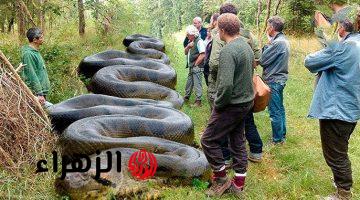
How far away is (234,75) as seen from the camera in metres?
4.45

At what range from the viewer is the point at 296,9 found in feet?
63.0

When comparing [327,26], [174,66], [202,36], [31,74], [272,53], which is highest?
[327,26]

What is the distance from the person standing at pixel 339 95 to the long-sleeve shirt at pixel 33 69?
3.71 m

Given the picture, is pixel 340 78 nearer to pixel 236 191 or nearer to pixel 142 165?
pixel 236 191

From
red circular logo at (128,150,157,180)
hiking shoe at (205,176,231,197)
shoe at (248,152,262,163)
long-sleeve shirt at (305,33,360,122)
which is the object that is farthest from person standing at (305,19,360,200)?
red circular logo at (128,150,157,180)

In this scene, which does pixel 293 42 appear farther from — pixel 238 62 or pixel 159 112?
pixel 238 62

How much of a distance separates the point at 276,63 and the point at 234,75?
203 cm

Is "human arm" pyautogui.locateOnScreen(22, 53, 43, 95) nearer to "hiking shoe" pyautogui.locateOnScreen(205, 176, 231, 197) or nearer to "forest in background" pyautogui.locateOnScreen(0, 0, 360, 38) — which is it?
"hiking shoe" pyautogui.locateOnScreen(205, 176, 231, 197)

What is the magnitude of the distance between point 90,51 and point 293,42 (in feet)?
25.9

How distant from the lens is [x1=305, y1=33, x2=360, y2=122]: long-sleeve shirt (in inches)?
172

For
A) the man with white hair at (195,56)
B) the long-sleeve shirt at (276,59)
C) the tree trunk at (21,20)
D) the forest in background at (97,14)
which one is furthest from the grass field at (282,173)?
the tree trunk at (21,20)

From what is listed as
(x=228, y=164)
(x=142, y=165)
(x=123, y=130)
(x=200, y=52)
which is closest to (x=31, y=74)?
(x=123, y=130)

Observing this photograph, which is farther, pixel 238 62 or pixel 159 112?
pixel 159 112

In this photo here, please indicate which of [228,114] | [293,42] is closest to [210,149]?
[228,114]
